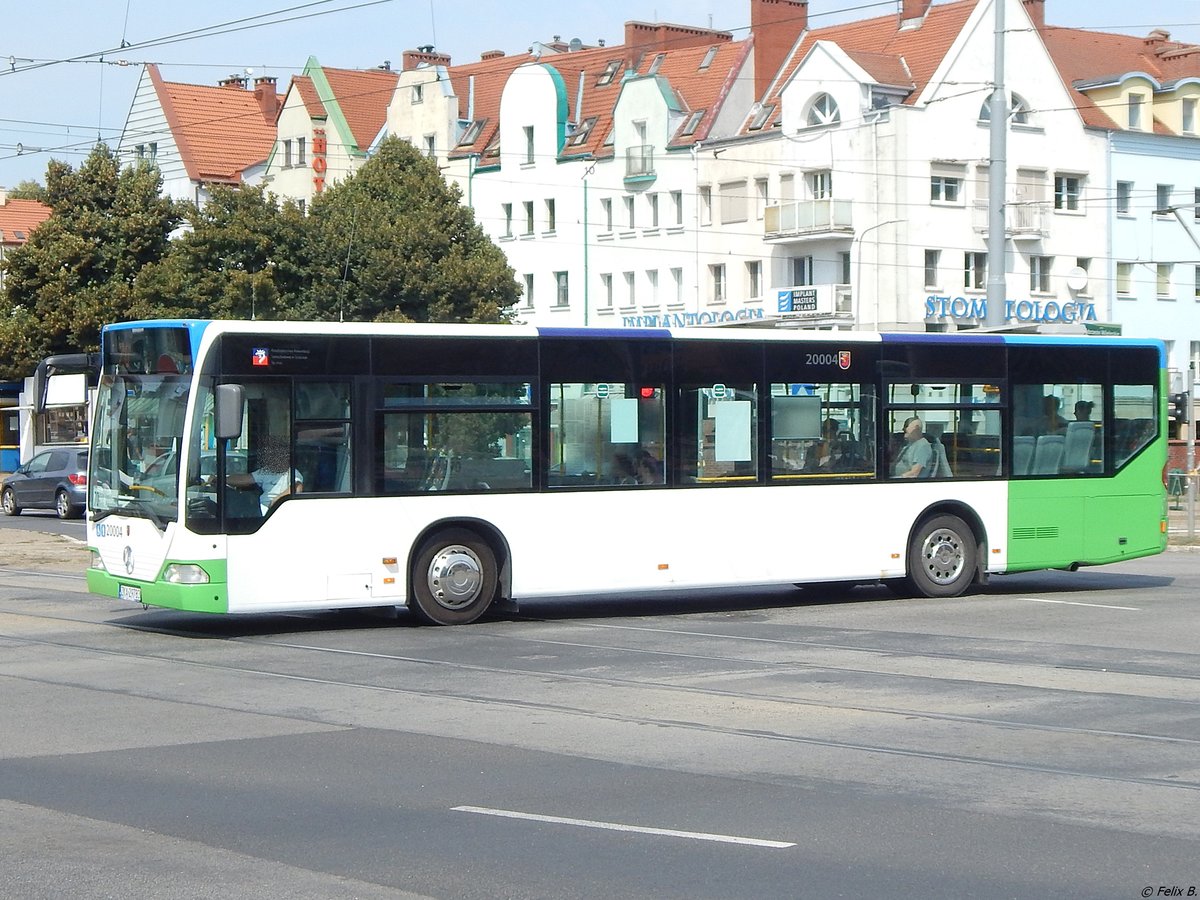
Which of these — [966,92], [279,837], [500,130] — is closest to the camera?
[279,837]

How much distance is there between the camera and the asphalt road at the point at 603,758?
696 centimetres

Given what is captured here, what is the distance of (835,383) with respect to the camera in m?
18.4

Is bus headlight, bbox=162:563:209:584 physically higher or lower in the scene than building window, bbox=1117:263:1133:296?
lower

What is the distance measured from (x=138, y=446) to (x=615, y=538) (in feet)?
14.8

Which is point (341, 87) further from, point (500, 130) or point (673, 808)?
point (673, 808)

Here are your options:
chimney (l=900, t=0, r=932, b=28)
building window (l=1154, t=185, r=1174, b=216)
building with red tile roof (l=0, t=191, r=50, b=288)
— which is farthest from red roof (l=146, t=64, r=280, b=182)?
building window (l=1154, t=185, r=1174, b=216)

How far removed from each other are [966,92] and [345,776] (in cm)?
5243

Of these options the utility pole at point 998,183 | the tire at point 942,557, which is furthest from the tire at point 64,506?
the tire at point 942,557

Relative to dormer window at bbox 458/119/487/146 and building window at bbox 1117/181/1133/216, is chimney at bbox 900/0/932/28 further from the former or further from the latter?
dormer window at bbox 458/119/487/146

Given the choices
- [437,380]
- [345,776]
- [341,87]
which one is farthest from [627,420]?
[341,87]

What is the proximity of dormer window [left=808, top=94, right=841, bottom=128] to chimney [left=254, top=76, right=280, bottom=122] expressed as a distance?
125 feet

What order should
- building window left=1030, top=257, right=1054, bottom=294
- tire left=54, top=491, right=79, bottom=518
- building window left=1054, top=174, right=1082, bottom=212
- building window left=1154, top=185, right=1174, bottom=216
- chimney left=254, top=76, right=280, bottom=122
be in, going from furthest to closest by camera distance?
1. chimney left=254, top=76, right=280, bottom=122
2. building window left=1154, top=185, right=1174, bottom=216
3. building window left=1054, top=174, right=1082, bottom=212
4. building window left=1030, top=257, right=1054, bottom=294
5. tire left=54, top=491, right=79, bottom=518

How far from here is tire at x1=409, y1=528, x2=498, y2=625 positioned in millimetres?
16250

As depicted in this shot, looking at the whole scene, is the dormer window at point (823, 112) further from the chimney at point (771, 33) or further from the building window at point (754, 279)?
the building window at point (754, 279)
